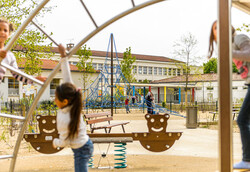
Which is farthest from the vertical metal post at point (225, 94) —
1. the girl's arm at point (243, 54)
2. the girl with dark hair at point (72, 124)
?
the girl with dark hair at point (72, 124)

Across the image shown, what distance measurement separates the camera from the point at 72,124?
260 cm

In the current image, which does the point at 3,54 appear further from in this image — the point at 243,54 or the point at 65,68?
the point at 243,54

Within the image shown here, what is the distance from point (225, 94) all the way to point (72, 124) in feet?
3.83

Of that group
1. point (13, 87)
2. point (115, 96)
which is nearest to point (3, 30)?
point (115, 96)

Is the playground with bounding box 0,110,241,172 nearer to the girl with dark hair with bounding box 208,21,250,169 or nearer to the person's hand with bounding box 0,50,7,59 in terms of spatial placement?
→ the girl with dark hair with bounding box 208,21,250,169

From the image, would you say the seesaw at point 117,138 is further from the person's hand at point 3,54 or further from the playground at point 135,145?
the person's hand at point 3,54

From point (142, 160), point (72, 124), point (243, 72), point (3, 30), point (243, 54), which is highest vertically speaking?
point (3, 30)

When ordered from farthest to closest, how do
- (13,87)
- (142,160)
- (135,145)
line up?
(13,87) → (135,145) → (142,160)

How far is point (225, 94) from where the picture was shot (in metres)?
2.38

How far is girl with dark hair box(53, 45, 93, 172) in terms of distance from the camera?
2.62m

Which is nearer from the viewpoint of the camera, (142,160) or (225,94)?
(225,94)

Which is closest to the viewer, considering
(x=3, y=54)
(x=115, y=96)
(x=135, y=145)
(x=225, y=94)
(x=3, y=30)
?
(x=225, y=94)

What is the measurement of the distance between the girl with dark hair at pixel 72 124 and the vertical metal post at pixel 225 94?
1.04 m

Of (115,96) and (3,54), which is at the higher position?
(3,54)
